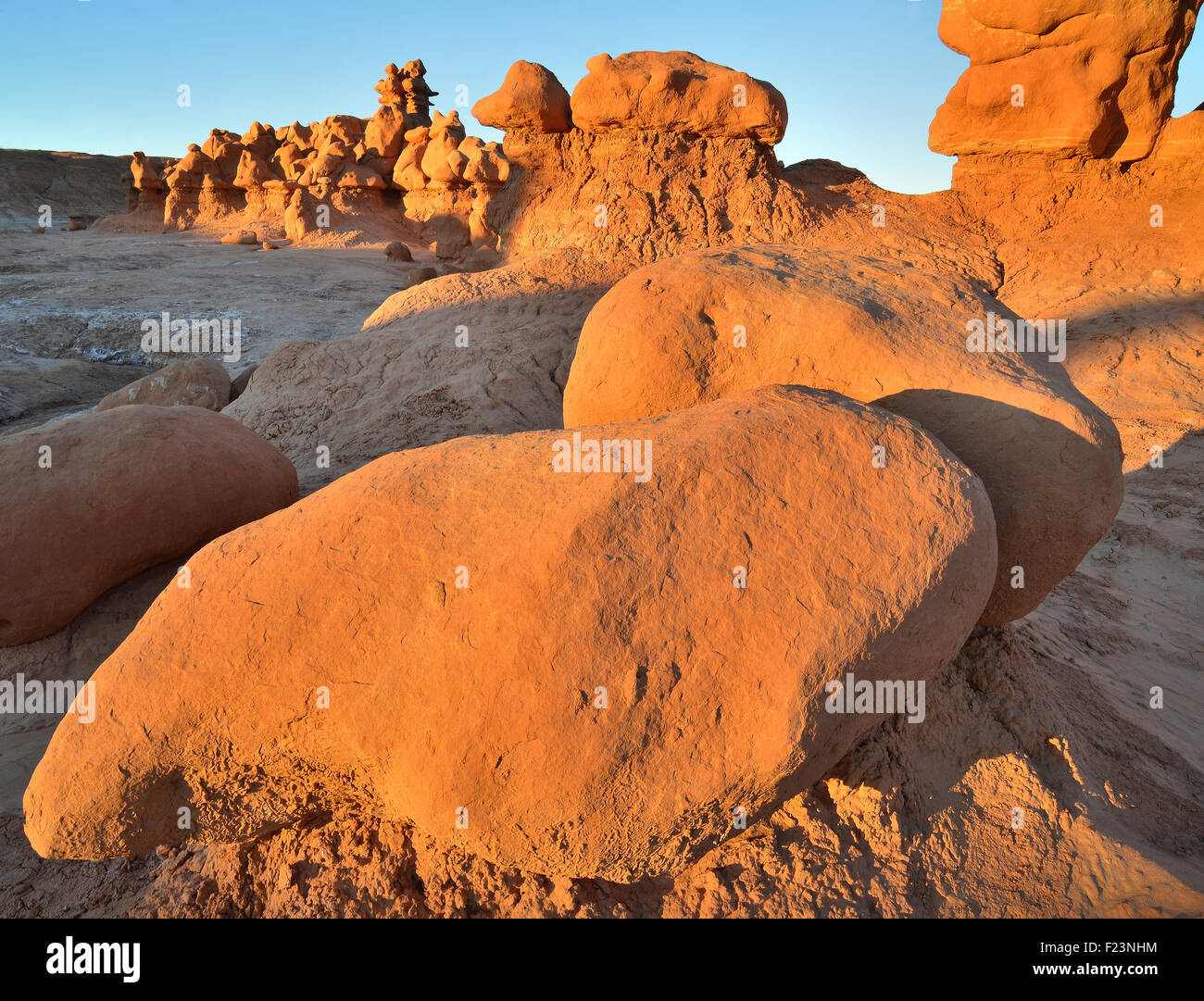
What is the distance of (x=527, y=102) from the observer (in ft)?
19.2

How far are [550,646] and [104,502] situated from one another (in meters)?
2.30

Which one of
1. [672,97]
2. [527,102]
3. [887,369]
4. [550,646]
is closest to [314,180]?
[527,102]

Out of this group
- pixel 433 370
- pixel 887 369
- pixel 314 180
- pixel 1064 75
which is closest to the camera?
pixel 887 369

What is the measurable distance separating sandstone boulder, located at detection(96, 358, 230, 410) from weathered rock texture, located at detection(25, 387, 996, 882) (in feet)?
11.5

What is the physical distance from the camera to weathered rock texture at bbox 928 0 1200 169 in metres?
6.27

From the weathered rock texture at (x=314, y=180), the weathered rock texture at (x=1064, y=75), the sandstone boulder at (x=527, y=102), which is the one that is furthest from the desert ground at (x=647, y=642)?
the weathered rock texture at (x=314, y=180)

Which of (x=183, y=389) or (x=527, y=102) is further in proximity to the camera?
(x=527, y=102)

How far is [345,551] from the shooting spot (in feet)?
5.83

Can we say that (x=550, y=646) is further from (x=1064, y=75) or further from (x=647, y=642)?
(x=1064, y=75)

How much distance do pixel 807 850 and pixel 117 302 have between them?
11.2 meters

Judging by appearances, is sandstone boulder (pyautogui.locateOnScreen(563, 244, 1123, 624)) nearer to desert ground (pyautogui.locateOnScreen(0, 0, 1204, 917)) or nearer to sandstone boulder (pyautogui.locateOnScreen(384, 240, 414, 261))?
desert ground (pyautogui.locateOnScreen(0, 0, 1204, 917))

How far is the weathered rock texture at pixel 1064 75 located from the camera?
6.27m

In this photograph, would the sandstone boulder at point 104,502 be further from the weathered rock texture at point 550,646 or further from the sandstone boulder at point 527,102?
the sandstone boulder at point 527,102

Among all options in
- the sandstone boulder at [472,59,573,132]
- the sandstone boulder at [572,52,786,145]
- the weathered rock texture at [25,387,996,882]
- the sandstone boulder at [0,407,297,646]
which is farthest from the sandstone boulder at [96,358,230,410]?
the weathered rock texture at [25,387,996,882]
